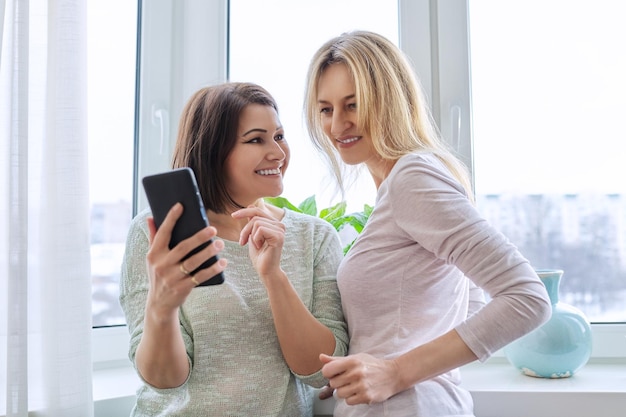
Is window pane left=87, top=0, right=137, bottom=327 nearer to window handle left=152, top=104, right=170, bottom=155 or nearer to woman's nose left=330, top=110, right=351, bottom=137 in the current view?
window handle left=152, top=104, right=170, bottom=155

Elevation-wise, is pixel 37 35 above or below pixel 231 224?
above

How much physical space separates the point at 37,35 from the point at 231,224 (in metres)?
0.56

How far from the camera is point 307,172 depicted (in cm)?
185

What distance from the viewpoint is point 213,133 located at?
52.6 inches

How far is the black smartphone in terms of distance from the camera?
967mm

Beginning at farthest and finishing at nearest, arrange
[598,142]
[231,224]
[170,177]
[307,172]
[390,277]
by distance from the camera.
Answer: [307,172] < [598,142] < [231,224] < [390,277] < [170,177]

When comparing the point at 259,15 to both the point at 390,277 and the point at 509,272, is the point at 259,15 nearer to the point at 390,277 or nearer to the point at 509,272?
the point at 390,277

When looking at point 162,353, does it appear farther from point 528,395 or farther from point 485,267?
point 528,395

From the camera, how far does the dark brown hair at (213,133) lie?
4.40 ft

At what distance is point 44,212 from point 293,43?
93 cm

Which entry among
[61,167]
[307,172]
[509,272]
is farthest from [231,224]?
[509,272]

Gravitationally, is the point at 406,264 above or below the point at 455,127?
below

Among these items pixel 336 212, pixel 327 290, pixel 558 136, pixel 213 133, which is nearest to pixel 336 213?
pixel 336 212

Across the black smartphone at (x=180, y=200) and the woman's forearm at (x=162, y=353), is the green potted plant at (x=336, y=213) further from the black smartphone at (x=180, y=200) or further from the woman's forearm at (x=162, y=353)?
the black smartphone at (x=180, y=200)
